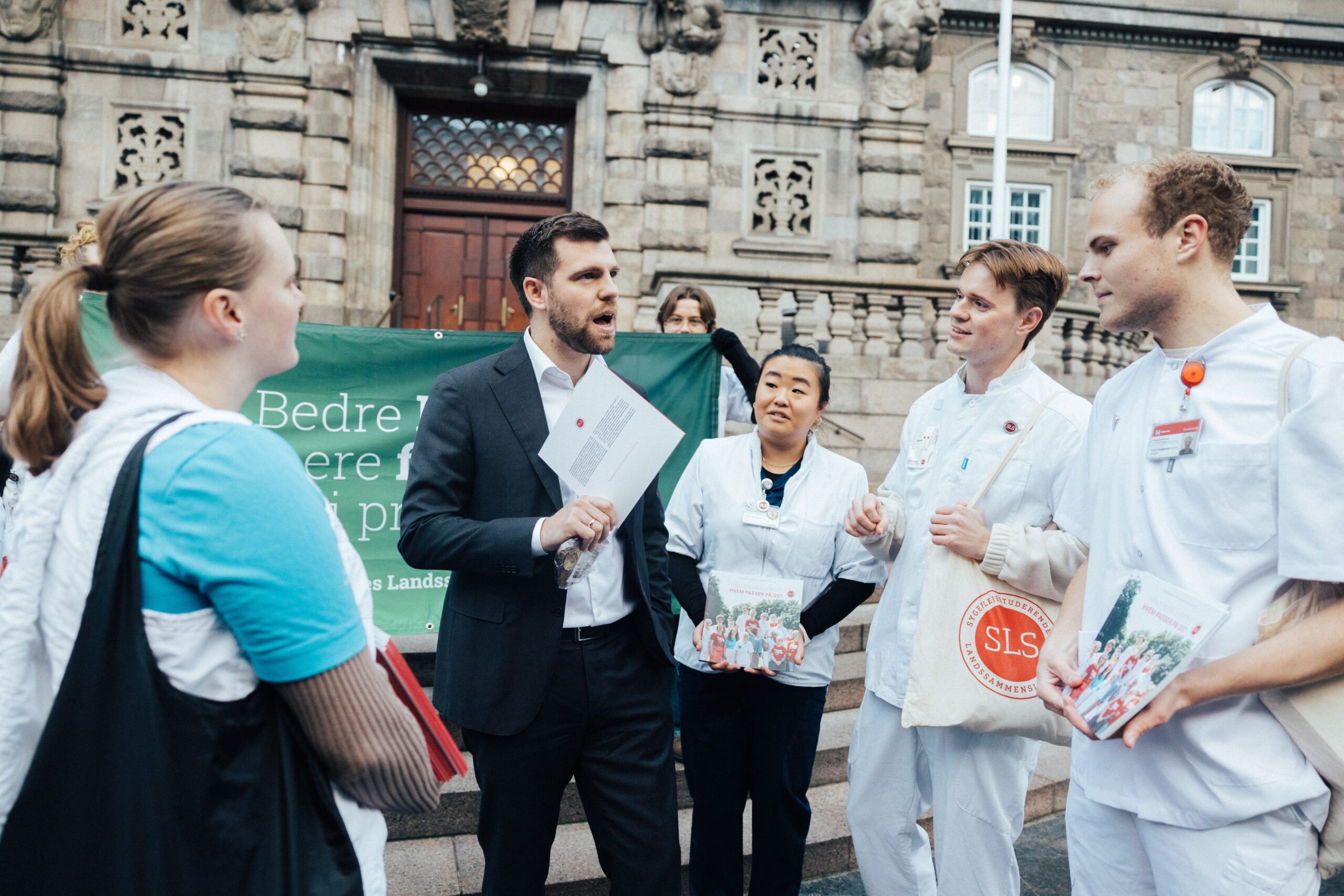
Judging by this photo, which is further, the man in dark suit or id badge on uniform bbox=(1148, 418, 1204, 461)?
the man in dark suit

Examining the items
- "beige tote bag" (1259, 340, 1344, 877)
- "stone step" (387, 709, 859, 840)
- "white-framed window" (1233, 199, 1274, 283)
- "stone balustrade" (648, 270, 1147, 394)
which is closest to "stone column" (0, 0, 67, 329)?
"stone balustrade" (648, 270, 1147, 394)

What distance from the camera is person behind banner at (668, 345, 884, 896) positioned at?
10.2ft

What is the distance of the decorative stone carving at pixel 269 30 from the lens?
10.3 meters

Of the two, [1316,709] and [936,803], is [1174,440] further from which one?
[936,803]

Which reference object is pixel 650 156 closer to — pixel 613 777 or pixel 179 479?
pixel 613 777

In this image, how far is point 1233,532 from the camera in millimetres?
1773

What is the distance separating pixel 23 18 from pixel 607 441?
37.5 feet

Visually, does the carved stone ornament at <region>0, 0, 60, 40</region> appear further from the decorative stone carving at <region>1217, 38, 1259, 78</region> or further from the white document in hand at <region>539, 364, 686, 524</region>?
the decorative stone carving at <region>1217, 38, 1259, 78</region>

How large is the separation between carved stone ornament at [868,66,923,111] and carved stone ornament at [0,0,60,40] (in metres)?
9.54

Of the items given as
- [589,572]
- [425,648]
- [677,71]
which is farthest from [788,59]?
[589,572]

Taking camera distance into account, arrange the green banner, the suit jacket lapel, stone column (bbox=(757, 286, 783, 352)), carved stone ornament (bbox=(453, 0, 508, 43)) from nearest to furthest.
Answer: the suit jacket lapel < the green banner < stone column (bbox=(757, 286, 783, 352)) < carved stone ornament (bbox=(453, 0, 508, 43))

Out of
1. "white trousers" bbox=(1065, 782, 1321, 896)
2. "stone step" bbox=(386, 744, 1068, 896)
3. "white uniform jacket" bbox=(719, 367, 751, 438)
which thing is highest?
"white uniform jacket" bbox=(719, 367, 751, 438)

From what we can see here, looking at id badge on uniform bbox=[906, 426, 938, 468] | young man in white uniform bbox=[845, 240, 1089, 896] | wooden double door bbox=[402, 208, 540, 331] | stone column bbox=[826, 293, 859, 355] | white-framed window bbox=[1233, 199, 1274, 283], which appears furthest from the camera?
white-framed window bbox=[1233, 199, 1274, 283]

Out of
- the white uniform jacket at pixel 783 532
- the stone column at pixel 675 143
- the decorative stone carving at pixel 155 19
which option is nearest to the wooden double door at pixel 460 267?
the stone column at pixel 675 143
